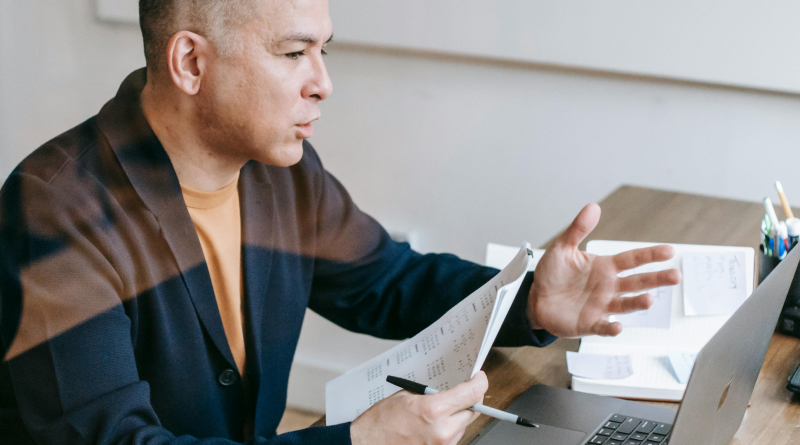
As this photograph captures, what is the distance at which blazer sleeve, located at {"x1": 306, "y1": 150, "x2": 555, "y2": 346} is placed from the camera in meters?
1.20

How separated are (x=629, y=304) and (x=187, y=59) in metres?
0.63

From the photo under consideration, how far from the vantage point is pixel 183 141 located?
1056 millimetres

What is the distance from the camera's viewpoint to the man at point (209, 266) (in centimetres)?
83

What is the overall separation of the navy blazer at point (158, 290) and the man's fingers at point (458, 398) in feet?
0.32

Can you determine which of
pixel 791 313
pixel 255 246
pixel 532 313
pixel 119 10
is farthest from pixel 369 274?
pixel 119 10

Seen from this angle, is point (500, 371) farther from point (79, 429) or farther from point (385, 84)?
point (385, 84)

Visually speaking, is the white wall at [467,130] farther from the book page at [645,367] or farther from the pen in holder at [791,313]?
the book page at [645,367]

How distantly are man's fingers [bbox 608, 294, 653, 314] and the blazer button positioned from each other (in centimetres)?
51

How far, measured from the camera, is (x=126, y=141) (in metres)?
1.00

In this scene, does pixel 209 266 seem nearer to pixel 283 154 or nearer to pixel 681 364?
pixel 283 154

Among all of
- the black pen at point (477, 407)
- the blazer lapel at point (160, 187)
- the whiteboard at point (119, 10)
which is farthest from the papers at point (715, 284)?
the whiteboard at point (119, 10)

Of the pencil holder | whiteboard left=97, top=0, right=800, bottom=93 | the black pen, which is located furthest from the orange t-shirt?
whiteboard left=97, top=0, right=800, bottom=93

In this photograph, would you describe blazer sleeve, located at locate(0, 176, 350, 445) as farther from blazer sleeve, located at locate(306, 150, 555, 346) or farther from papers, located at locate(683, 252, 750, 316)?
papers, located at locate(683, 252, 750, 316)

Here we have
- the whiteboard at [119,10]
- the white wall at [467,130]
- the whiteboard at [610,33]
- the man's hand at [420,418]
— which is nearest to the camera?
the man's hand at [420,418]
